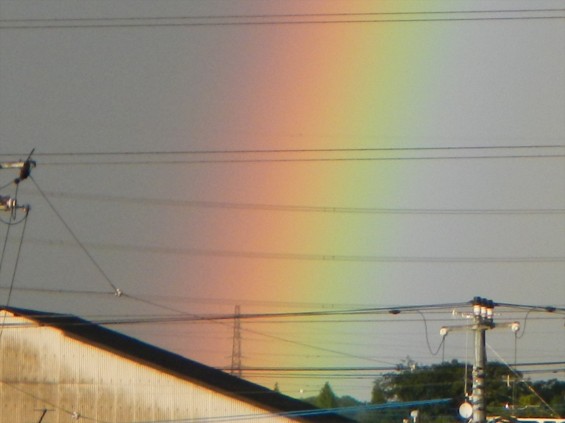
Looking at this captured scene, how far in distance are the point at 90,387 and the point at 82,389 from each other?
34 centimetres

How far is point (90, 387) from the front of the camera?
46344mm

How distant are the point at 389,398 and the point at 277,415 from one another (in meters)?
53.1

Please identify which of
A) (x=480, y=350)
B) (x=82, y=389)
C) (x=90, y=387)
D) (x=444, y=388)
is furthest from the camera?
(x=444, y=388)

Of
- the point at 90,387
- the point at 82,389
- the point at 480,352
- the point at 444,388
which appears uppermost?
the point at 444,388

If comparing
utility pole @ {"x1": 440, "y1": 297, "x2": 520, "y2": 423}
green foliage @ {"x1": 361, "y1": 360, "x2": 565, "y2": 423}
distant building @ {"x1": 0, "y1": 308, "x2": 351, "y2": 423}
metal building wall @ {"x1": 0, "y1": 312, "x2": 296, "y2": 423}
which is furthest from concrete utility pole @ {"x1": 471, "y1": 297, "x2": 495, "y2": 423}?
green foliage @ {"x1": 361, "y1": 360, "x2": 565, "y2": 423}

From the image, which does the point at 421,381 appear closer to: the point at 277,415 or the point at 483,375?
the point at 277,415

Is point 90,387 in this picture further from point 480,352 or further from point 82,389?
point 480,352

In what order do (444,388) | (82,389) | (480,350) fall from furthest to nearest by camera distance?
(444,388) < (82,389) < (480,350)

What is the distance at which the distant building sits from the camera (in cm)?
4597

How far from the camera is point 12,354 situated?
151ft

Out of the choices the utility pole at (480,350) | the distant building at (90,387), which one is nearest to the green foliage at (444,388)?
the distant building at (90,387)

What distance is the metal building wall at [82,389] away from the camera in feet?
151

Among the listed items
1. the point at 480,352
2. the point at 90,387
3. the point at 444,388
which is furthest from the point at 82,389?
the point at 444,388

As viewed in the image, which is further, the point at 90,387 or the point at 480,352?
the point at 90,387
